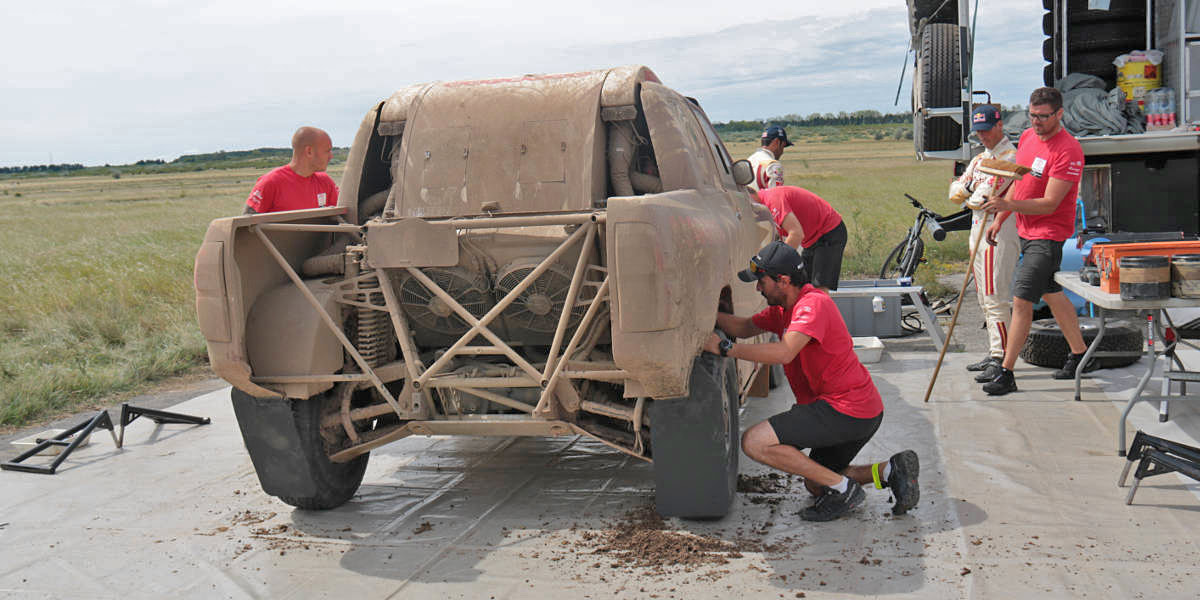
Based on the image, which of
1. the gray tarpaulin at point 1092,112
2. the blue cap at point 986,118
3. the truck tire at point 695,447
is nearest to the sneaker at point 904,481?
the truck tire at point 695,447

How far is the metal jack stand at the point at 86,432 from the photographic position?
6288 millimetres

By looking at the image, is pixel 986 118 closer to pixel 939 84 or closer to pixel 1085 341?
pixel 1085 341

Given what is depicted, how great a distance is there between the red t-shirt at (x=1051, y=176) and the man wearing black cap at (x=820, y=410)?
289 cm

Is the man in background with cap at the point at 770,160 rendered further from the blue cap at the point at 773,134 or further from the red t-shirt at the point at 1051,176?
the red t-shirt at the point at 1051,176

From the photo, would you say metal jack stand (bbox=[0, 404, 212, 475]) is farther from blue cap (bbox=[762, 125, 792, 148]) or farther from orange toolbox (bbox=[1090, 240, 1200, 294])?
orange toolbox (bbox=[1090, 240, 1200, 294])

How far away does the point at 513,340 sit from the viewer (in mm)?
5145

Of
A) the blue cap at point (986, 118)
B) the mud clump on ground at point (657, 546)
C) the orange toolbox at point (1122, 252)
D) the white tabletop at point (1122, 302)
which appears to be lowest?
the mud clump on ground at point (657, 546)

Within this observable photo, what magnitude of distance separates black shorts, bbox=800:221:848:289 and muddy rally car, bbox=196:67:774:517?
Result: 10.1 ft

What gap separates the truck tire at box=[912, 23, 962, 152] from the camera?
34.6 feet

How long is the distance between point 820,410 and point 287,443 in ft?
8.37

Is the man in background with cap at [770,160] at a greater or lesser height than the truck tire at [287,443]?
greater

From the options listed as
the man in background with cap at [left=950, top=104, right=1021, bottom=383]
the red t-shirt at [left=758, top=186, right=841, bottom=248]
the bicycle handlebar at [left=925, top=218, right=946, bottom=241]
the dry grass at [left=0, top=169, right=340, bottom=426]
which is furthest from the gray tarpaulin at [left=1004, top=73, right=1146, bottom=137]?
the dry grass at [left=0, top=169, right=340, bottom=426]

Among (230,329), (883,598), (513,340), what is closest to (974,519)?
(883,598)

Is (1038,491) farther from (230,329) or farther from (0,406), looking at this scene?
(0,406)
